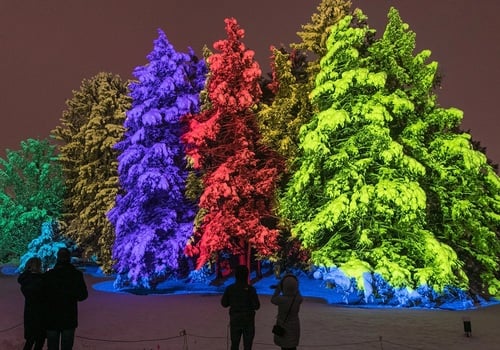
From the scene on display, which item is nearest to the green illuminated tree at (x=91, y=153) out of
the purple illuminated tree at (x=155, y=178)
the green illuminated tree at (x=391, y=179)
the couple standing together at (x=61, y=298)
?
the purple illuminated tree at (x=155, y=178)

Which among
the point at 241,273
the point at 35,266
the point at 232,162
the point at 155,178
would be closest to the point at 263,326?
the point at 241,273

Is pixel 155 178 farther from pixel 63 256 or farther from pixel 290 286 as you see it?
pixel 290 286

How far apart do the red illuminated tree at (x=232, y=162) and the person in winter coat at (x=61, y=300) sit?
1721 centimetres

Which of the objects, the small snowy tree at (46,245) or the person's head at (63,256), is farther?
the small snowy tree at (46,245)

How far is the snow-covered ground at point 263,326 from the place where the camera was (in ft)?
36.1

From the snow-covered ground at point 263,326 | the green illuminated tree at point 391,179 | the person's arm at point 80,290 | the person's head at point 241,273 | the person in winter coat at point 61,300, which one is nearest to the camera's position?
the person in winter coat at point 61,300

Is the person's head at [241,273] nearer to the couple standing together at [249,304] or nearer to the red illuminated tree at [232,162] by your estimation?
the couple standing together at [249,304]

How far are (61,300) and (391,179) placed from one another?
15.1 m

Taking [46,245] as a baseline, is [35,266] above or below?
below

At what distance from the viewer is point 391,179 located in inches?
773

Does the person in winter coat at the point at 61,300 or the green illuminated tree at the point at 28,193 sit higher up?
the green illuminated tree at the point at 28,193

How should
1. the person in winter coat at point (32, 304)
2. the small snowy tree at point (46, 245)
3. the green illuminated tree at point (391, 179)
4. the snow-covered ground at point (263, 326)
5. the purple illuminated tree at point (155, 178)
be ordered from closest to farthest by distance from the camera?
the person in winter coat at point (32, 304)
the snow-covered ground at point (263, 326)
the green illuminated tree at point (391, 179)
the purple illuminated tree at point (155, 178)
the small snowy tree at point (46, 245)

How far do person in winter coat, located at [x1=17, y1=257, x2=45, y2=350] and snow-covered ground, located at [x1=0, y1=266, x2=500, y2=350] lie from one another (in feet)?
8.21

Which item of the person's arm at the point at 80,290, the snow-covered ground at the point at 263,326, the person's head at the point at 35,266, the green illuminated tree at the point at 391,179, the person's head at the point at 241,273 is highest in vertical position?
the green illuminated tree at the point at 391,179
